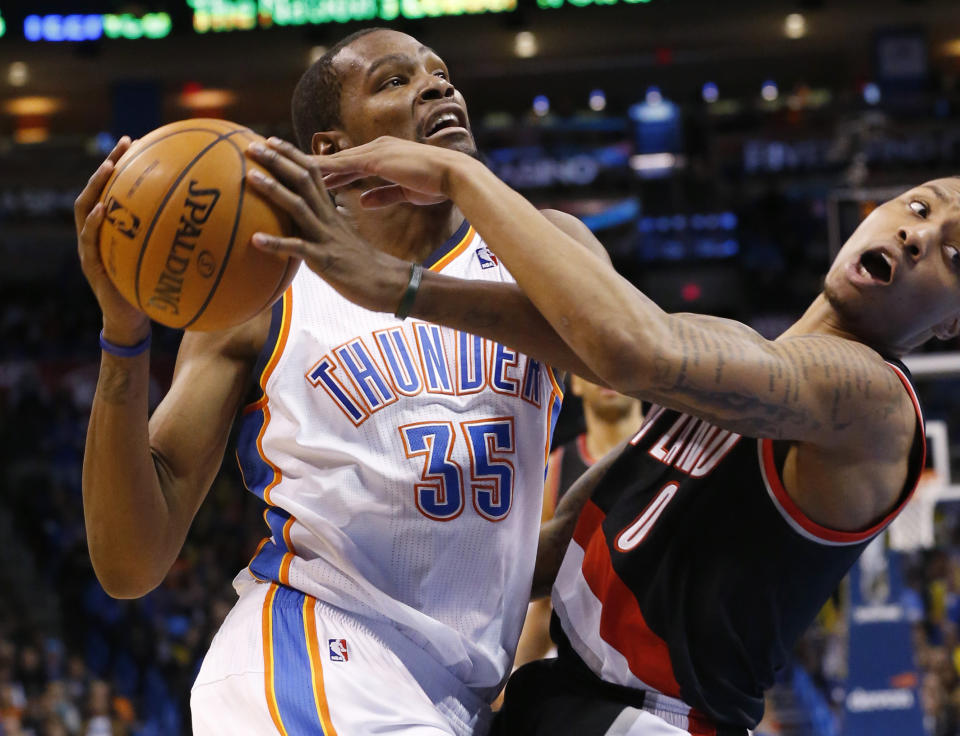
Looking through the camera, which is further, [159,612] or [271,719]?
[159,612]

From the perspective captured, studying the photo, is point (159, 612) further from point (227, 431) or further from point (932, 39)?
point (932, 39)

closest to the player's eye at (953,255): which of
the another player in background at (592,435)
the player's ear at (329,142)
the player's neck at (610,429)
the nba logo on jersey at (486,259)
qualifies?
the nba logo on jersey at (486,259)

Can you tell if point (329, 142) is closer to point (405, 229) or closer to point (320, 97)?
point (320, 97)

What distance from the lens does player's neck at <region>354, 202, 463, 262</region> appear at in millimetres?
2674

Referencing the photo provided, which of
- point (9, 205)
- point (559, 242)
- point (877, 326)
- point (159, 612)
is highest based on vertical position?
point (559, 242)

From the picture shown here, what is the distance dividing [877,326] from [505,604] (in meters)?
0.97

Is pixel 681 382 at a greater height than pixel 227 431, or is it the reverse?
pixel 681 382

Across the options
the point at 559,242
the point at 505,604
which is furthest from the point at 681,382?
the point at 505,604

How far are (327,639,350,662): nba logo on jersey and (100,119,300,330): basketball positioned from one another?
28.3 inches

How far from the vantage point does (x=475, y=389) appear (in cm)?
243

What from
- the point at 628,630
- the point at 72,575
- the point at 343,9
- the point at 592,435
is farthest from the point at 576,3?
the point at 628,630

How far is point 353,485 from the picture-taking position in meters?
2.35

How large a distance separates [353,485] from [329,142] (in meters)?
0.82

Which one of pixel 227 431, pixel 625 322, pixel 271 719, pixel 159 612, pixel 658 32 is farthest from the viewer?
pixel 658 32
